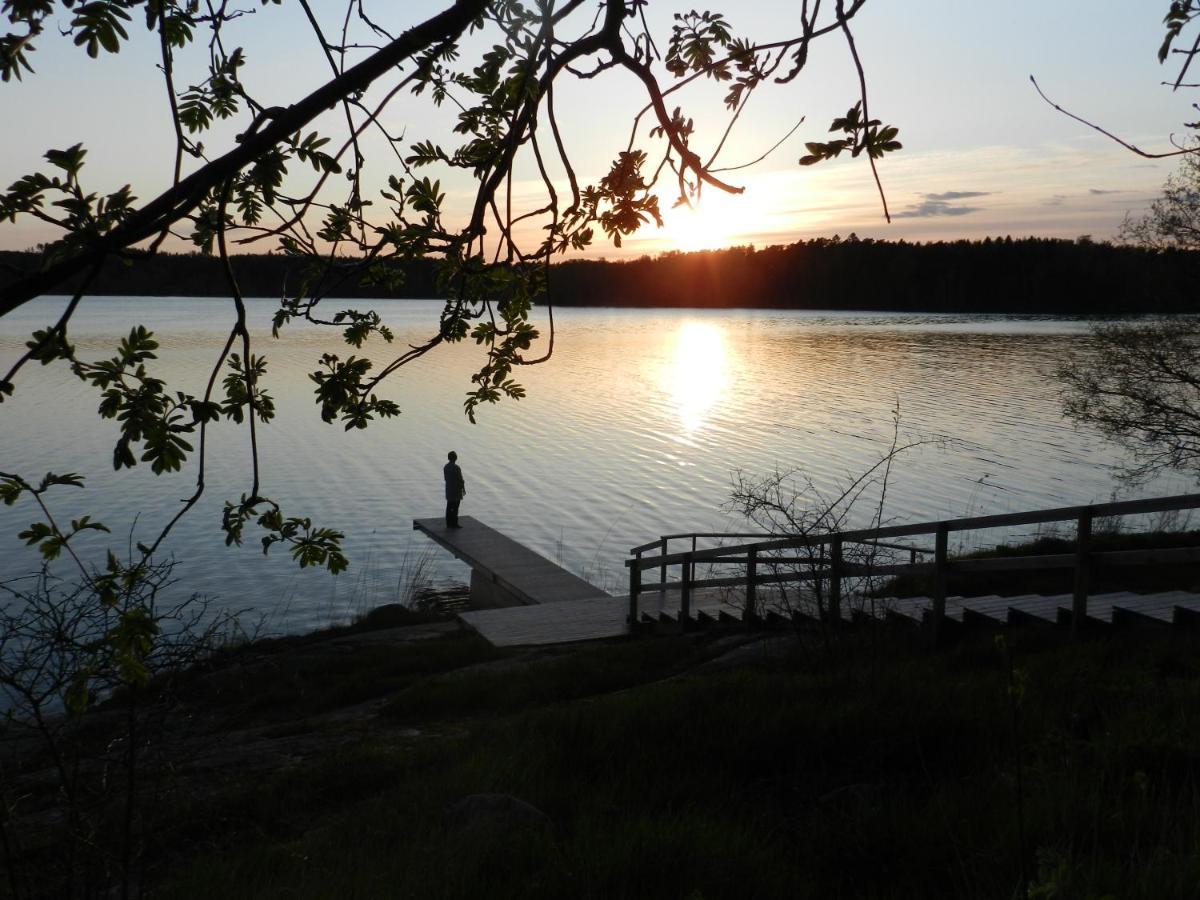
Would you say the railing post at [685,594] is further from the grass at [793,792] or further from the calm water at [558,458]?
the calm water at [558,458]

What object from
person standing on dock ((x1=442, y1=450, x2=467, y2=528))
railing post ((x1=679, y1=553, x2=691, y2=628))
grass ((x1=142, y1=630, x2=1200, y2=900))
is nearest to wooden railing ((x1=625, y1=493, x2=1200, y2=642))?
grass ((x1=142, y1=630, x2=1200, y2=900))

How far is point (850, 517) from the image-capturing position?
23.5 m

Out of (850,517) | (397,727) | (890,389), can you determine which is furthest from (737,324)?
(397,727)

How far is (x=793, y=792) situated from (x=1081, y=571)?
3.25 m

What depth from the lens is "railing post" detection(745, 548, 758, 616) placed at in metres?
10.7

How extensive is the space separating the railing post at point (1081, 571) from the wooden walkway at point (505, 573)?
865 cm

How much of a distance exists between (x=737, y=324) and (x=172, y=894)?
382 feet

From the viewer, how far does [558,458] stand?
31.7 metres

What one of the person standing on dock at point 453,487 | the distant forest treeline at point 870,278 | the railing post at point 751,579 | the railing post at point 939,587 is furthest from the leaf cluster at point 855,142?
the distant forest treeline at point 870,278

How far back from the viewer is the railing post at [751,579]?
1070 cm

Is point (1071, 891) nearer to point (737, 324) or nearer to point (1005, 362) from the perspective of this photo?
point (1005, 362)

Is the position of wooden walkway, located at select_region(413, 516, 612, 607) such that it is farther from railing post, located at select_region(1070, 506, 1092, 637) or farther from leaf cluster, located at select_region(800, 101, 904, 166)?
leaf cluster, located at select_region(800, 101, 904, 166)

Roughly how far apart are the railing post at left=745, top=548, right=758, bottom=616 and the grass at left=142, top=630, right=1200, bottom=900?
2.02 meters

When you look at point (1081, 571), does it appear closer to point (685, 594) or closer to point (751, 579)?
point (751, 579)
